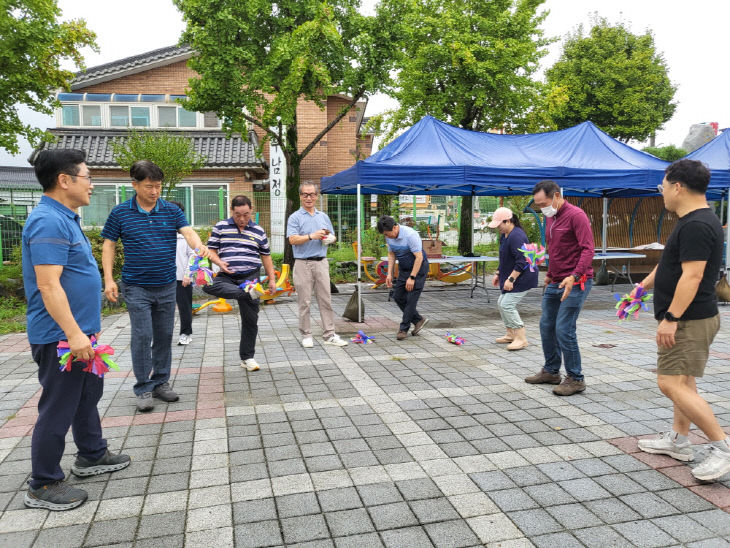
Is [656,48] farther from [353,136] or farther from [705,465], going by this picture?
[705,465]

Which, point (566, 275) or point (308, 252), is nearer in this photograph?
point (566, 275)

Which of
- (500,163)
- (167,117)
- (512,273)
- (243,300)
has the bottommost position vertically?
(243,300)

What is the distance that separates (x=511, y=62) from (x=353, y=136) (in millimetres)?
7248

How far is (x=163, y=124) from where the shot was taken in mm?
19266

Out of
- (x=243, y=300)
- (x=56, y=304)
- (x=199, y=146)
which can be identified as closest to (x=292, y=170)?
(x=199, y=146)

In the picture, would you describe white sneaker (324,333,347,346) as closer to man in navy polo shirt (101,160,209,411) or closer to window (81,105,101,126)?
man in navy polo shirt (101,160,209,411)

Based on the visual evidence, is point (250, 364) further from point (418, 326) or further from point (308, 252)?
point (418, 326)

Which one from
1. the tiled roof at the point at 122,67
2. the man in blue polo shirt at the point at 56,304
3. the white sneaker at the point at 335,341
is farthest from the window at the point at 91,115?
the man in blue polo shirt at the point at 56,304

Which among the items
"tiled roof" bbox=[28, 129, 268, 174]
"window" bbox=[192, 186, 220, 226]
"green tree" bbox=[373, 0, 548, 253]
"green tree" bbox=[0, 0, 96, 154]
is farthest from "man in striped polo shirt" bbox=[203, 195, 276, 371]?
"tiled roof" bbox=[28, 129, 268, 174]

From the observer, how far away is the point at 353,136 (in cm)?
2050

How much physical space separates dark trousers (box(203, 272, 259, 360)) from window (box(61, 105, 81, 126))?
669 inches

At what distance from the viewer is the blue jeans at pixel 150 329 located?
425 cm

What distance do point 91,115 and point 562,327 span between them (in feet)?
63.6

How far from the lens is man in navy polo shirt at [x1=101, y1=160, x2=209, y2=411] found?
420 cm
